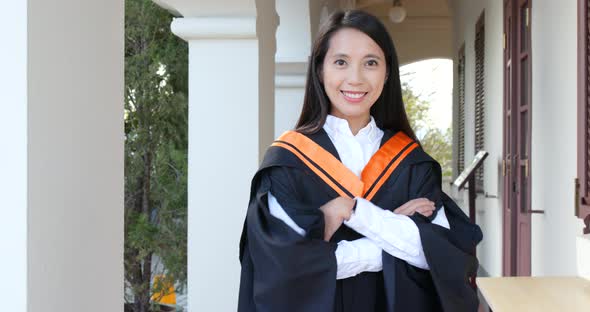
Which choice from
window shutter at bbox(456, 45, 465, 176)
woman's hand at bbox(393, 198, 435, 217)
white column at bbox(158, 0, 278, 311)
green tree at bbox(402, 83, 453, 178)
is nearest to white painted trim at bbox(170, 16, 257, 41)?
white column at bbox(158, 0, 278, 311)

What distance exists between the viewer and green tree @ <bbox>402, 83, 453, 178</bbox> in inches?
695

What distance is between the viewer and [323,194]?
1971 millimetres

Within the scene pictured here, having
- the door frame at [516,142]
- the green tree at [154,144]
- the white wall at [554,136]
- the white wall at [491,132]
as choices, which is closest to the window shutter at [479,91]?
the white wall at [491,132]

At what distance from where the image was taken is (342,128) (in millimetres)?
2062

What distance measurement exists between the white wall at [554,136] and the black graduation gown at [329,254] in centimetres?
142

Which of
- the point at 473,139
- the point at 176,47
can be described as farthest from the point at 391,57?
the point at 473,139

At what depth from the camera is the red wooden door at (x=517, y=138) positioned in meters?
4.59

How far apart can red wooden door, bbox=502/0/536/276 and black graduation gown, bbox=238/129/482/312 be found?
2.62m

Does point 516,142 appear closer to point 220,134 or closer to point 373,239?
point 220,134

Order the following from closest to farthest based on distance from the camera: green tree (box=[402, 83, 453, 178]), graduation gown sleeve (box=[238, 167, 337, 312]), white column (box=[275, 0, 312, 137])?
graduation gown sleeve (box=[238, 167, 337, 312]), white column (box=[275, 0, 312, 137]), green tree (box=[402, 83, 453, 178])

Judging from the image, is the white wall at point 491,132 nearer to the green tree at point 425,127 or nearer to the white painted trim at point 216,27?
the white painted trim at point 216,27

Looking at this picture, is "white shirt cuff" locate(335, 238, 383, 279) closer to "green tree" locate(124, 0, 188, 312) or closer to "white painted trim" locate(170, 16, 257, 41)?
"white painted trim" locate(170, 16, 257, 41)
